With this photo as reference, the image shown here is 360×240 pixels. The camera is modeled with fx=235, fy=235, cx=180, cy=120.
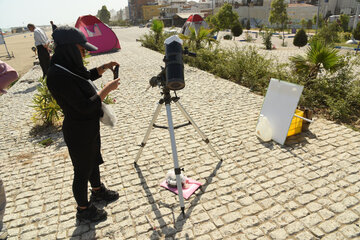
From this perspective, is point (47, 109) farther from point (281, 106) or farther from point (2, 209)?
point (281, 106)

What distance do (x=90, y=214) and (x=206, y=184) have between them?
157cm

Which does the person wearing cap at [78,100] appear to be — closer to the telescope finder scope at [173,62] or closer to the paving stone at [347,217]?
the telescope finder scope at [173,62]

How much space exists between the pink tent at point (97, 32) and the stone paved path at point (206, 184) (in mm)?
11448

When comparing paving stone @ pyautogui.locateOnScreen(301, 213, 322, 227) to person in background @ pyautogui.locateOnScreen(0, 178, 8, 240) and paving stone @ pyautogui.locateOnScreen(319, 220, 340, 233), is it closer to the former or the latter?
paving stone @ pyautogui.locateOnScreen(319, 220, 340, 233)

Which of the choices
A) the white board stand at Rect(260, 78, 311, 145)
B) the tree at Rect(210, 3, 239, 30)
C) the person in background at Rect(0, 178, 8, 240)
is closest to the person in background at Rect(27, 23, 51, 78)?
the person in background at Rect(0, 178, 8, 240)

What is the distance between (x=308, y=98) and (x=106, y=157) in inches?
196

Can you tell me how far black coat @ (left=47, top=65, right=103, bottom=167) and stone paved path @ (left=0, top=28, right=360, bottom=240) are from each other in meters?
0.95

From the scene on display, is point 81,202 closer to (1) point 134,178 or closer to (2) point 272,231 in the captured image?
(1) point 134,178

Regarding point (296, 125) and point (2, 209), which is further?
point (296, 125)

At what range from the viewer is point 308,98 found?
588 centimetres

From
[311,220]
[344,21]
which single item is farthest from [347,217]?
[344,21]

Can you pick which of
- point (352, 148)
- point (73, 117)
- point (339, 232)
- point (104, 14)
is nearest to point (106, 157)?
point (73, 117)

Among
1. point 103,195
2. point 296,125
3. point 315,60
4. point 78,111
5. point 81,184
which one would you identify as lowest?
point 103,195

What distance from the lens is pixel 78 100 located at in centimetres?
210
